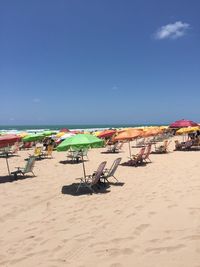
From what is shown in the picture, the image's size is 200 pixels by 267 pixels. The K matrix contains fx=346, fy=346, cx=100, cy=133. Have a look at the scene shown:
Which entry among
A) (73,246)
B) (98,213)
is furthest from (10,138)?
(73,246)

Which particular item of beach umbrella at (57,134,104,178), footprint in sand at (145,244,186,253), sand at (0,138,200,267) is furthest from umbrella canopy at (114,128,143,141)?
footprint in sand at (145,244,186,253)

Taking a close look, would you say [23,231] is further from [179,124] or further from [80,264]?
[179,124]

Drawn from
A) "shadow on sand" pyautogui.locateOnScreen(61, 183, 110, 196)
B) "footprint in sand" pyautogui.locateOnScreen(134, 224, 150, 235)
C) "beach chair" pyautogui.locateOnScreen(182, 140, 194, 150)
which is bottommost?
"shadow on sand" pyautogui.locateOnScreen(61, 183, 110, 196)

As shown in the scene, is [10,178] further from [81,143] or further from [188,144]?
[188,144]

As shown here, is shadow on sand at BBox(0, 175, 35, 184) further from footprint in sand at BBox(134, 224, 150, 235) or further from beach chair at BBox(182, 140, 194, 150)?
beach chair at BBox(182, 140, 194, 150)

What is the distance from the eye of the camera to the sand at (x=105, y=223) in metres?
4.34

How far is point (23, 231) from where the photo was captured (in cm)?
574

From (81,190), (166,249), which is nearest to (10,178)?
(81,190)

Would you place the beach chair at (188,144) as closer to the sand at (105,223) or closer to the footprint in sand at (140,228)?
the sand at (105,223)

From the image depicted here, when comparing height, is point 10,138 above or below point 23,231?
above

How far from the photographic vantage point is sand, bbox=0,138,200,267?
171 inches

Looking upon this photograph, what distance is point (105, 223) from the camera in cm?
580

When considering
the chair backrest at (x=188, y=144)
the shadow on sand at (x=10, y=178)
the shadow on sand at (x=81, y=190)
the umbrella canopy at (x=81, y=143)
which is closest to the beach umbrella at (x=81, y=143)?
the umbrella canopy at (x=81, y=143)

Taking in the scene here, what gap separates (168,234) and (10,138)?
21.4 ft
